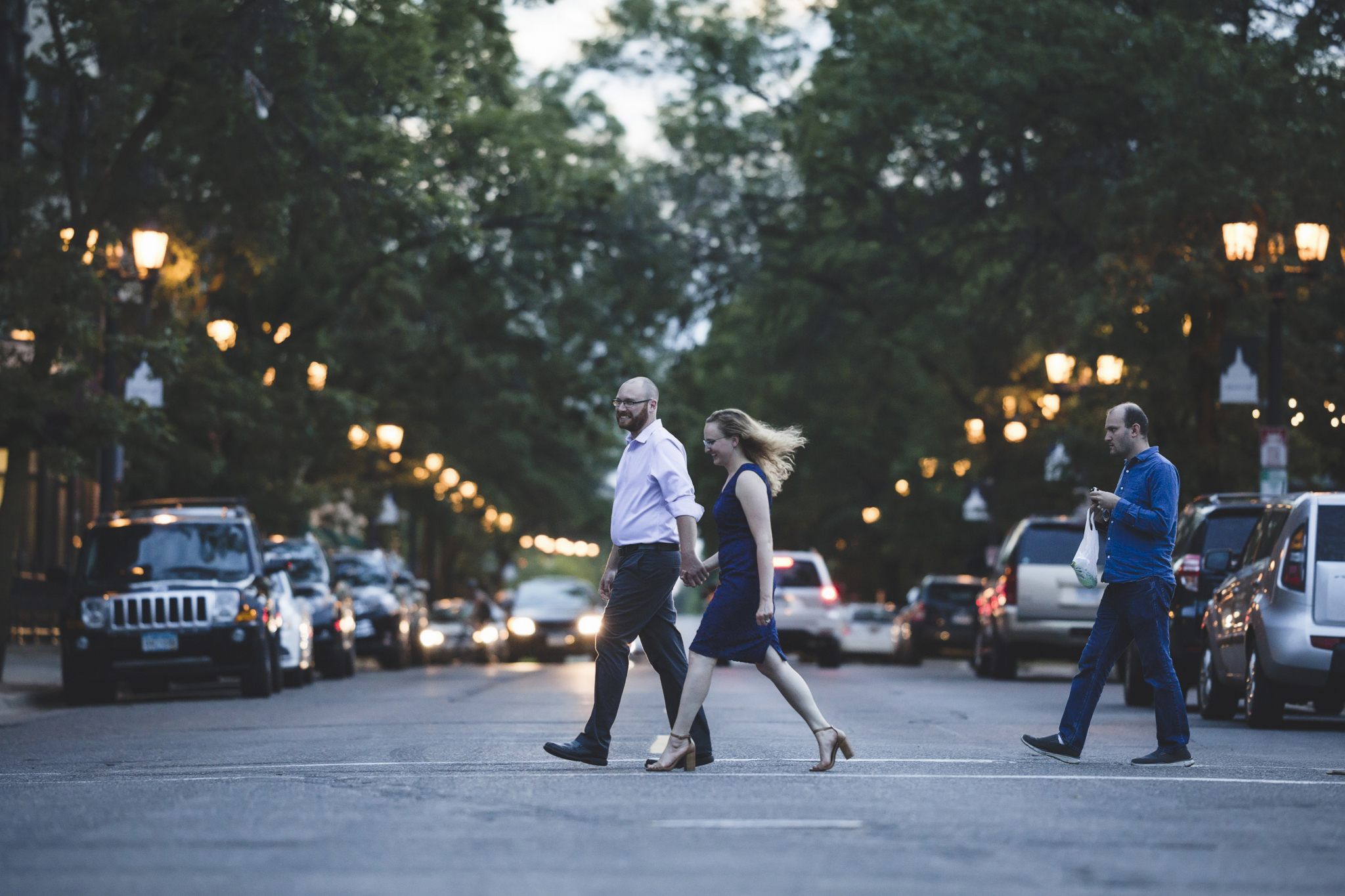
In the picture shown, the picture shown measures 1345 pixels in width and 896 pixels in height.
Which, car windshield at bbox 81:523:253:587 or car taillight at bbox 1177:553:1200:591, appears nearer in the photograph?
car taillight at bbox 1177:553:1200:591

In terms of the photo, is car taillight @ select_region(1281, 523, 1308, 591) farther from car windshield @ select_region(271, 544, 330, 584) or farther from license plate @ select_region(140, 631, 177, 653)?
car windshield @ select_region(271, 544, 330, 584)

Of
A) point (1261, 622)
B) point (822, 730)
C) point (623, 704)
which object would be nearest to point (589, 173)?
point (623, 704)

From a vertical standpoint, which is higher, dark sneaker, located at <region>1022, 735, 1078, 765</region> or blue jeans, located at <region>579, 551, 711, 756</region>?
blue jeans, located at <region>579, 551, 711, 756</region>

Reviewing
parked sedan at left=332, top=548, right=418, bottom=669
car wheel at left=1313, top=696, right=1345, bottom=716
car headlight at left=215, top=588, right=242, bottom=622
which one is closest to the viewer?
car wheel at left=1313, top=696, right=1345, bottom=716

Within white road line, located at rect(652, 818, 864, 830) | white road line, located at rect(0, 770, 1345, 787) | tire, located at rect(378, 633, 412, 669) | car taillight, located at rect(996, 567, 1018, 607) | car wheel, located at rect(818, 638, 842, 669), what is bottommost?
tire, located at rect(378, 633, 412, 669)

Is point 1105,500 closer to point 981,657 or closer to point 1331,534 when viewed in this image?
point 1331,534

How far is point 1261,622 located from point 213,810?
8.51 m

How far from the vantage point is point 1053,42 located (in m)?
26.5

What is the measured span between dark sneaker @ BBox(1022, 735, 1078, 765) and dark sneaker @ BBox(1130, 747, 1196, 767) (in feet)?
1.11

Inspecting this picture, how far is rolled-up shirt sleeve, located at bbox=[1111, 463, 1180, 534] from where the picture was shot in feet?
35.3

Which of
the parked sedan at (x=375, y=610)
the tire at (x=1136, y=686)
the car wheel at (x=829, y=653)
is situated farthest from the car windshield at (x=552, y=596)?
the tire at (x=1136, y=686)

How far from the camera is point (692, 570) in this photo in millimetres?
9875

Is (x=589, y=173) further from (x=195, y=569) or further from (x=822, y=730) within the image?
(x=822, y=730)

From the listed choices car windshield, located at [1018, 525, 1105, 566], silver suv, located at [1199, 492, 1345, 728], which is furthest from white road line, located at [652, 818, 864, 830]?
car windshield, located at [1018, 525, 1105, 566]
